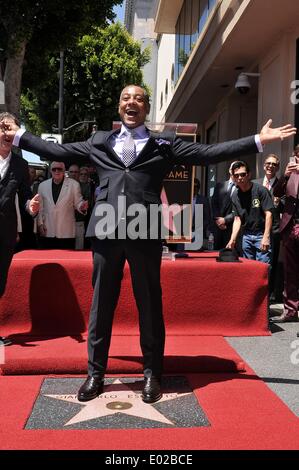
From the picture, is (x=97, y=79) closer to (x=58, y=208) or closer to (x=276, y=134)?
(x=58, y=208)

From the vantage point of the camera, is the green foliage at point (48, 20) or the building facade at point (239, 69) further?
the green foliage at point (48, 20)

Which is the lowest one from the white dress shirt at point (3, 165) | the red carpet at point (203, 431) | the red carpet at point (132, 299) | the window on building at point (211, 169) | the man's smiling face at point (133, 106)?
the red carpet at point (203, 431)

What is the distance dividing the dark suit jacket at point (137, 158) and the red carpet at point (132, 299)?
1.68 meters

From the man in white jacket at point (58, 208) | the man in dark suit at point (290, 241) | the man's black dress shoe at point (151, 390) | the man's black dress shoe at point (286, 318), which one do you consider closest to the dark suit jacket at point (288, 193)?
the man in dark suit at point (290, 241)

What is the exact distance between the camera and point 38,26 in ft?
39.6

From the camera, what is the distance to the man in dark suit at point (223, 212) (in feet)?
23.0

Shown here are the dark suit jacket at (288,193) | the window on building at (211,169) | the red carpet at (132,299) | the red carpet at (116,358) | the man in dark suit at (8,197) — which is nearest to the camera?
the red carpet at (116,358)

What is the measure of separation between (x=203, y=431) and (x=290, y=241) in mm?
3609

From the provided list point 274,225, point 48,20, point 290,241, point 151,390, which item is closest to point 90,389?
point 151,390

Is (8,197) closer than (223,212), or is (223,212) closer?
(8,197)

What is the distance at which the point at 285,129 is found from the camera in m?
3.51

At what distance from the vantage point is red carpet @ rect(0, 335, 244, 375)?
4285 millimetres

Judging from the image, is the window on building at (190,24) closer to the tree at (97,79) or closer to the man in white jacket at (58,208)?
the tree at (97,79)

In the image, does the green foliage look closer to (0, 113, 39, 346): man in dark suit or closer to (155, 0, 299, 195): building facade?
(155, 0, 299, 195): building facade
